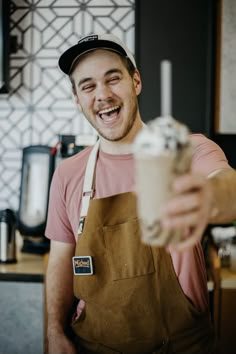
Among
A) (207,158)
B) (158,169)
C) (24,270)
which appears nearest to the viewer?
(158,169)

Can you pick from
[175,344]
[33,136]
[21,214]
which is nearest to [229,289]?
[175,344]

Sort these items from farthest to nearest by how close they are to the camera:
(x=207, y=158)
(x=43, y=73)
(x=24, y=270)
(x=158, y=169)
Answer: (x=43, y=73)
(x=24, y=270)
(x=207, y=158)
(x=158, y=169)

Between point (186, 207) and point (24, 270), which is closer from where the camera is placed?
point (186, 207)

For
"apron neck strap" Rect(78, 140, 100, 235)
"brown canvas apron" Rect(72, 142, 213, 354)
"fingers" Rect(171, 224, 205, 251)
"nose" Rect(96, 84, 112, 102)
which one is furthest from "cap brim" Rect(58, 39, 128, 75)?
"fingers" Rect(171, 224, 205, 251)

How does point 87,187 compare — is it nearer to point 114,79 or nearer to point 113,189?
point 113,189

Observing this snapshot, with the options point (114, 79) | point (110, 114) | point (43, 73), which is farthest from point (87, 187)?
point (43, 73)

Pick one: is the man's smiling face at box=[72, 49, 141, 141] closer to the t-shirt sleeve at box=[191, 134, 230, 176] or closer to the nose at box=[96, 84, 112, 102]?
the nose at box=[96, 84, 112, 102]

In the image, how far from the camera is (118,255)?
4.94ft

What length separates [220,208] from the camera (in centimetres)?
109

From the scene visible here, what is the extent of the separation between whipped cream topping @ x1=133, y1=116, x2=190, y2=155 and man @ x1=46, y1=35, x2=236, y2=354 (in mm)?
501

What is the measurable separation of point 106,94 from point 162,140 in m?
0.73

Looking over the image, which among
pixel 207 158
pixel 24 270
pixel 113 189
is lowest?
pixel 24 270

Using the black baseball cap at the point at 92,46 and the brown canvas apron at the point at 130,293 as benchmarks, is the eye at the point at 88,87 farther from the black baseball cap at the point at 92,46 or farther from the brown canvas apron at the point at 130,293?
the brown canvas apron at the point at 130,293

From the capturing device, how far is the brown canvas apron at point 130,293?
1.48 metres
